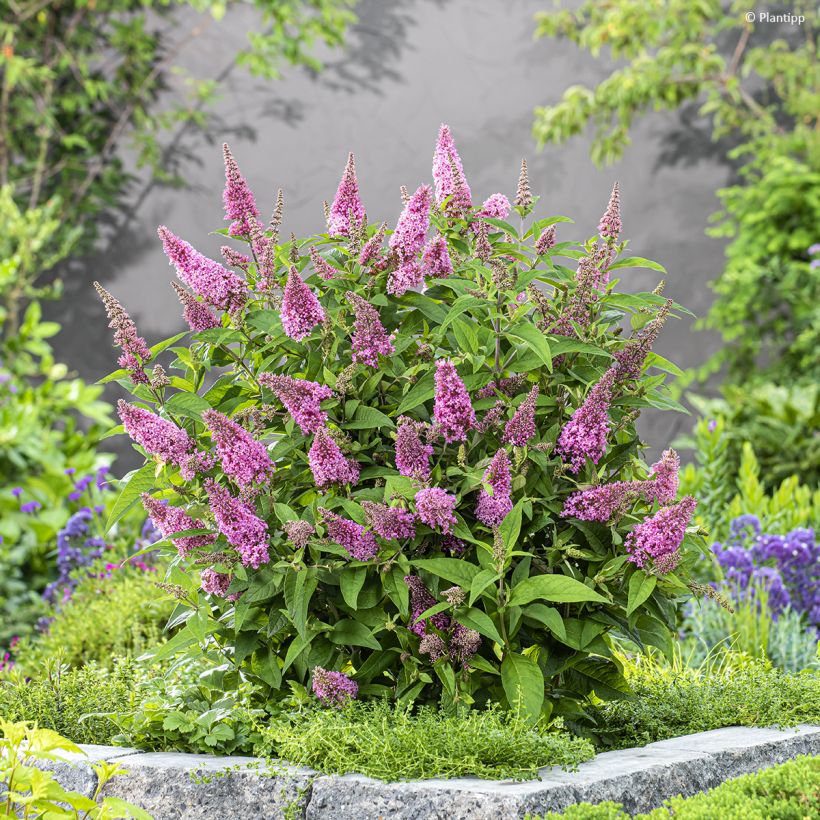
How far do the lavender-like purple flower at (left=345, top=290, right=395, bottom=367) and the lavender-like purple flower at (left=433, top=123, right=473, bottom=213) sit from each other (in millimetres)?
364

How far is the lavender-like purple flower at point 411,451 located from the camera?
188cm

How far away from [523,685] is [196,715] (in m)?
0.76

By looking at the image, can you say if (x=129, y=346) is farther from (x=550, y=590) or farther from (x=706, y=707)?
(x=706, y=707)

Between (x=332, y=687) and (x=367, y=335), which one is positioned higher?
(x=367, y=335)

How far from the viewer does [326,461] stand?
6.27ft

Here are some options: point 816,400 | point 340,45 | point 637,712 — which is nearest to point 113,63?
point 340,45

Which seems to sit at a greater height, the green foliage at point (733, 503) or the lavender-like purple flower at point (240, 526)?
the lavender-like purple flower at point (240, 526)

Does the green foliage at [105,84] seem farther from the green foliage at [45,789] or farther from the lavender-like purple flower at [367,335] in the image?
the green foliage at [45,789]

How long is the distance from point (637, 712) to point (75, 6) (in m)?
6.68

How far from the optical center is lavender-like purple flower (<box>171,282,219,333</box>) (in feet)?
6.82

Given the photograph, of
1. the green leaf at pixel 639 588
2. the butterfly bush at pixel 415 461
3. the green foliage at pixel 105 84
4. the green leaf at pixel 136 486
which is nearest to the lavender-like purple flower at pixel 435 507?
the butterfly bush at pixel 415 461

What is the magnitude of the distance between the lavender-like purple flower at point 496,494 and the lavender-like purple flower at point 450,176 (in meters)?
0.64

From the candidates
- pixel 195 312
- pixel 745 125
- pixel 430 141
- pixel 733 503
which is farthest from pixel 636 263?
pixel 430 141

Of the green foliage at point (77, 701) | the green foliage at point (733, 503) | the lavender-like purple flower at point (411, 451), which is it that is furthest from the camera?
the green foliage at point (733, 503)
